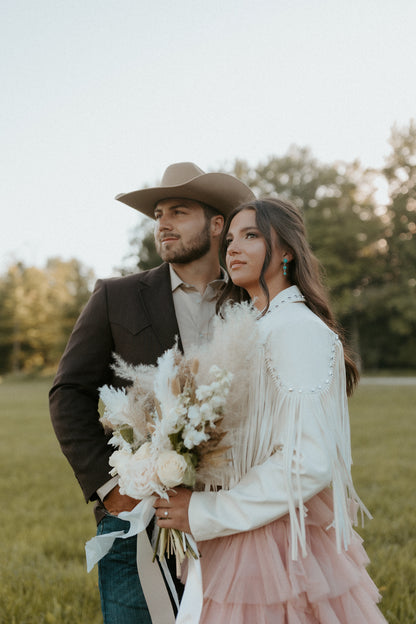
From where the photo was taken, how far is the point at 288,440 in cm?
199

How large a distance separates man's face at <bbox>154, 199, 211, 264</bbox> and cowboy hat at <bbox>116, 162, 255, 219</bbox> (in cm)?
7

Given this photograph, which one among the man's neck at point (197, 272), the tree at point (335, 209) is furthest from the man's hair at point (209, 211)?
the tree at point (335, 209)

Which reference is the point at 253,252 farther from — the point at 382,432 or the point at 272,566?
the point at 382,432

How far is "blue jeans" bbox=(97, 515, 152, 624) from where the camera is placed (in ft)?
9.04

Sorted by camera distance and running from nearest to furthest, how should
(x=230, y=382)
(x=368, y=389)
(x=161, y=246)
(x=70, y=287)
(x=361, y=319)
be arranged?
1. (x=230, y=382)
2. (x=161, y=246)
3. (x=368, y=389)
4. (x=361, y=319)
5. (x=70, y=287)

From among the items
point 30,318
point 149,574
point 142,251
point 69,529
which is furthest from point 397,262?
point 149,574

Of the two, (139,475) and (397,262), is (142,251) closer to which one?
(139,475)

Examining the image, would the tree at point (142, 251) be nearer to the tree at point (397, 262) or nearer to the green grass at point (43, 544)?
the green grass at point (43, 544)

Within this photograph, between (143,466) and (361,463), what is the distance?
24.0 feet

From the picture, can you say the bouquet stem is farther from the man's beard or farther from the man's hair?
the man's hair

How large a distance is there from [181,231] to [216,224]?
0.30 meters

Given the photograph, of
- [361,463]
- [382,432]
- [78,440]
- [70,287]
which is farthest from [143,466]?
[70,287]

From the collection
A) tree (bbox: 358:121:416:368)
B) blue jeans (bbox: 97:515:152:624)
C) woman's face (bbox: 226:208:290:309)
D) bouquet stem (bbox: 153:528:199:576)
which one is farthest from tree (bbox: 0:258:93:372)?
bouquet stem (bbox: 153:528:199:576)

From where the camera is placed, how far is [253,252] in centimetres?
247
